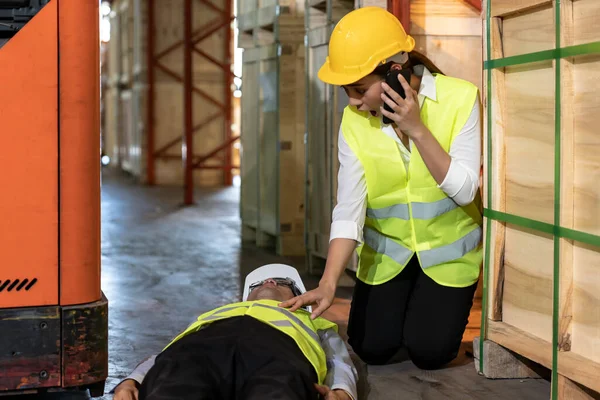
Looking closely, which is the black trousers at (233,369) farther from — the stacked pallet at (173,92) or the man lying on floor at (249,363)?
the stacked pallet at (173,92)

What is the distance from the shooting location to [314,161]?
757 cm

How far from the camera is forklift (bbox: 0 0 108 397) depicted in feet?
11.3

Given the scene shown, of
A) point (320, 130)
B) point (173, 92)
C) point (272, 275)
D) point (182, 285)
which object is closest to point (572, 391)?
point (272, 275)

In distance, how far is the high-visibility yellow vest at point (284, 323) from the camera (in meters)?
3.44

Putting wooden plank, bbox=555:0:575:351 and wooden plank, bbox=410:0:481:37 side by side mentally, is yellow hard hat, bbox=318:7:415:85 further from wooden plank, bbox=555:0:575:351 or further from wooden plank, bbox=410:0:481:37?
wooden plank, bbox=410:0:481:37

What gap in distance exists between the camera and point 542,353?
380cm

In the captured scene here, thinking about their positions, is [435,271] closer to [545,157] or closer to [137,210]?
[545,157]

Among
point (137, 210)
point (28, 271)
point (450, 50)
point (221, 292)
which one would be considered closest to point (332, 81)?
point (28, 271)

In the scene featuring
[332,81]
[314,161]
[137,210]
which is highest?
[332,81]

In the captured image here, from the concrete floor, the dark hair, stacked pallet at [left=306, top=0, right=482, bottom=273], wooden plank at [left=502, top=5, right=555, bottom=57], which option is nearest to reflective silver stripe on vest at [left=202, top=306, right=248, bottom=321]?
the concrete floor

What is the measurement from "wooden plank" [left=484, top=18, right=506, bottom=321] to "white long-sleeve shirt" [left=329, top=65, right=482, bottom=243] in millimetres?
97

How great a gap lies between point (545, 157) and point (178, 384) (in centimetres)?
174

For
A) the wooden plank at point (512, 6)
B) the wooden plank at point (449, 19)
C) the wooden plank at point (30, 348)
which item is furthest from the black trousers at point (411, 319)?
the wooden plank at point (449, 19)

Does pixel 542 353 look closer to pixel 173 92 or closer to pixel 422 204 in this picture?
pixel 422 204
